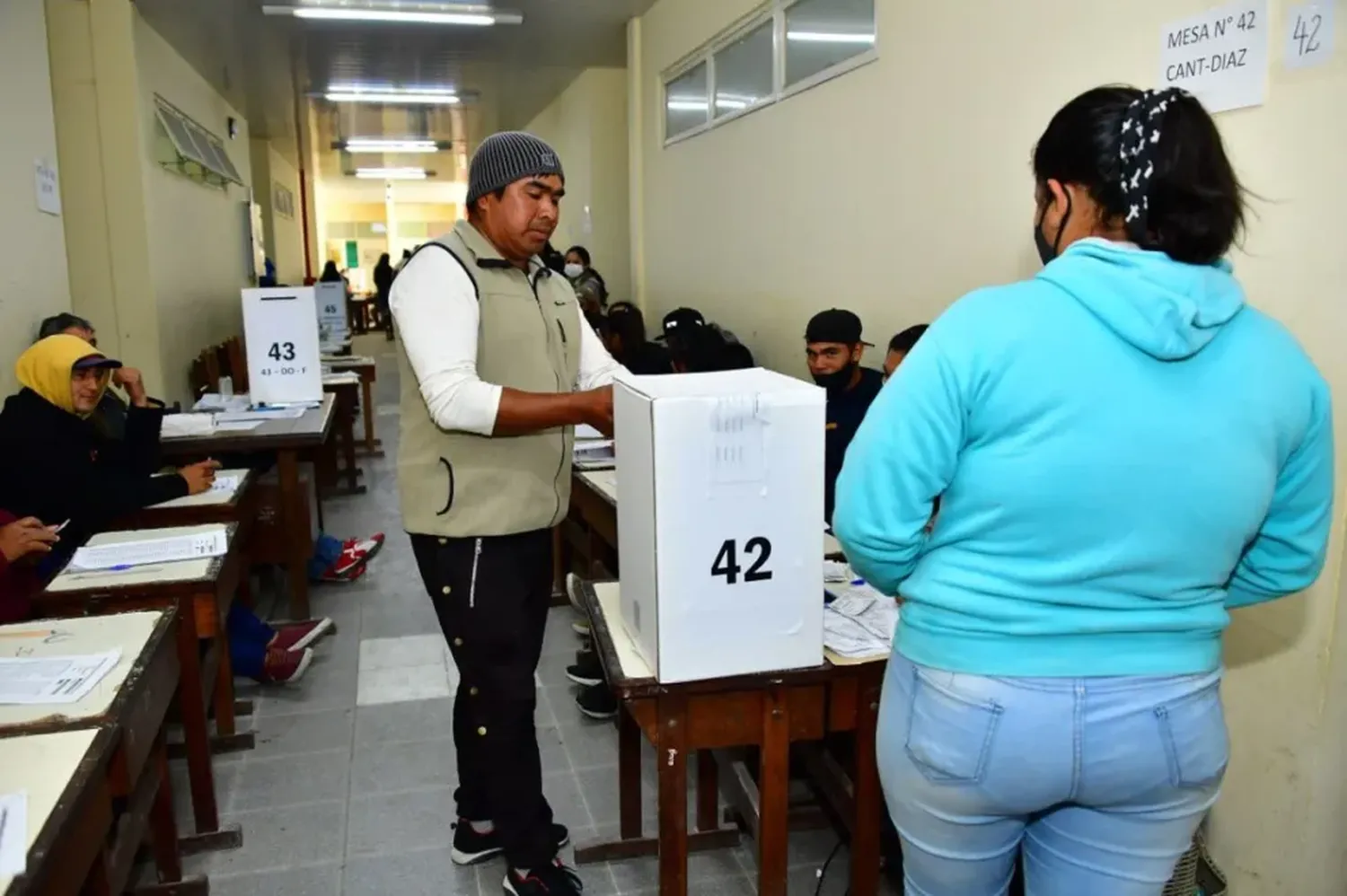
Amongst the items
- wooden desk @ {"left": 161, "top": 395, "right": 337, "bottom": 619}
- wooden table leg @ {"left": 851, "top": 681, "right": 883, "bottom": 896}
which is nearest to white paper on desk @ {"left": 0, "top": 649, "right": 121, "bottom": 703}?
wooden table leg @ {"left": 851, "top": 681, "right": 883, "bottom": 896}

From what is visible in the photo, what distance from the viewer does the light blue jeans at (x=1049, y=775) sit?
3.30 ft

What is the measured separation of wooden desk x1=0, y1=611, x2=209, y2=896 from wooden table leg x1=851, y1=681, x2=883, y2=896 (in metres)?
1.17

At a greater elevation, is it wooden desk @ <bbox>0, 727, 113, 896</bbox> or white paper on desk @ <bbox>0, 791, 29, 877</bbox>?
white paper on desk @ <bbox>0, 791, 29, 877</bbox>

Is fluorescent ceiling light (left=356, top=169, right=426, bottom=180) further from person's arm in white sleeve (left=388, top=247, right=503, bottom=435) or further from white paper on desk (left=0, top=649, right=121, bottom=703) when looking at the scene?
white paper on desk (left=0, top=649, right=121, bottom=703)

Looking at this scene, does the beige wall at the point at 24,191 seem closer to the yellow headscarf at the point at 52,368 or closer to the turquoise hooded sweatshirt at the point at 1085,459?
the yellow headscarf at the point at 52,368

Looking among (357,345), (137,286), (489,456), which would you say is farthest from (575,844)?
(357,345)

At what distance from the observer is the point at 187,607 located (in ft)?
7.16

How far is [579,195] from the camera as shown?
8.25 m

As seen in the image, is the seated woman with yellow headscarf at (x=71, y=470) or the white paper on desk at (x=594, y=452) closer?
the seated woman with yellow headscarf at (x=71, y=470)

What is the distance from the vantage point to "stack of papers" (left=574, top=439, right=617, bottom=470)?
11.3ft

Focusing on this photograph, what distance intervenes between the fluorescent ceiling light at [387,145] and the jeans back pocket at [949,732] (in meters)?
12.1

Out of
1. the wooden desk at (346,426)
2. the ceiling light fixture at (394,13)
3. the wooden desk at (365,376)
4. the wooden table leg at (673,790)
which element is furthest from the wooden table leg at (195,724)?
the wooden desk at (365,376)

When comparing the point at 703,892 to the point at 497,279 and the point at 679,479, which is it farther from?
the point at 497,279

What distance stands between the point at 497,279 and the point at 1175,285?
1157 mm
